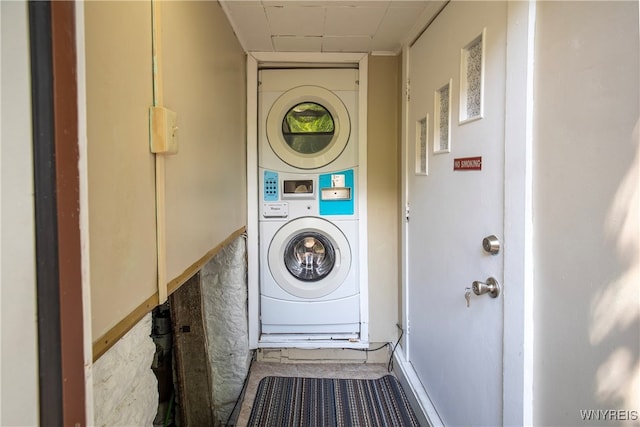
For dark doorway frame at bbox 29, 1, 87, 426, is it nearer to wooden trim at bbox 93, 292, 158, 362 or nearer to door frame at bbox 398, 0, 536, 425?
wooden trim at bbox 93, 292, 158, 362

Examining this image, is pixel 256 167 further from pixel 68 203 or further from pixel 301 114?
pixel 68 203

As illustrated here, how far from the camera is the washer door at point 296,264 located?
238 centimetres

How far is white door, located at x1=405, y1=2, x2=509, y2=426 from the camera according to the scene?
3.88 feet

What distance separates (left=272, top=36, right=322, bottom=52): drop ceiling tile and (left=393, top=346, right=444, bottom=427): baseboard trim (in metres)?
2.09

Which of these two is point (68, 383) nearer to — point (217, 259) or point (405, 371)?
point (217, 259)

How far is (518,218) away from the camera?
105cm

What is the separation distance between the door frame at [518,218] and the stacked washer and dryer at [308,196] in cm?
136

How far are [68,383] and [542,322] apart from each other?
1.10 m

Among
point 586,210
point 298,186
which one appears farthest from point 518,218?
point 298,186

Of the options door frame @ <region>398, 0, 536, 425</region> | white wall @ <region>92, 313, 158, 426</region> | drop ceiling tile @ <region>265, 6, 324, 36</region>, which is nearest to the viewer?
white wall @ <region>92, 313, 158, 426</region>

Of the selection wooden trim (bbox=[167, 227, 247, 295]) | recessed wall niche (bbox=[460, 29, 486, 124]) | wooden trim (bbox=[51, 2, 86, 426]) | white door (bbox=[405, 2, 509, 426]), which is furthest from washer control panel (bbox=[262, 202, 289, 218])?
wooden trim (bbox=[51, 2, 86, 426])

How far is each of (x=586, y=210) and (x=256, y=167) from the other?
6.20 ft

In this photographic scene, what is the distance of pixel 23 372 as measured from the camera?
1.36ft

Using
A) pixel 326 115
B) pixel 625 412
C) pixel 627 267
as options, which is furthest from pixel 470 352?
pixel 326 115
